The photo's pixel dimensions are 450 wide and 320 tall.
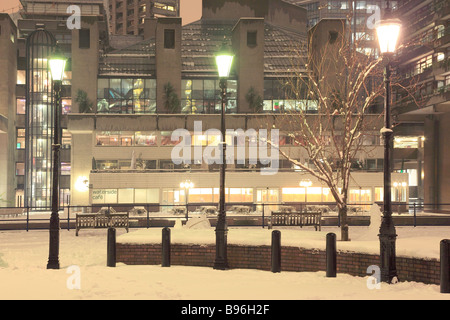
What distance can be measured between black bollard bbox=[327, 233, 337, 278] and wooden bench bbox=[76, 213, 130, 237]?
15.5 metres

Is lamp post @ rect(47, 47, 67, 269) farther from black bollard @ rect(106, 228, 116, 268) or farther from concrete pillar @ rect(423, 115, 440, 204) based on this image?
concrete pillar @ rect(423, 115, 440, 204)

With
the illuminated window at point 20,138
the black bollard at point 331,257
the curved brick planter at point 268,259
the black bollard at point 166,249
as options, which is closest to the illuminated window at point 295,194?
the illuminated window at point 20,138

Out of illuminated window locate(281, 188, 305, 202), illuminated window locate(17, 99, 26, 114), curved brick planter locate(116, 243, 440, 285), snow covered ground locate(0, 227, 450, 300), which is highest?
illuminated window locate(17, 99, 26, 114)

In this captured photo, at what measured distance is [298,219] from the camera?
2792 centimetres

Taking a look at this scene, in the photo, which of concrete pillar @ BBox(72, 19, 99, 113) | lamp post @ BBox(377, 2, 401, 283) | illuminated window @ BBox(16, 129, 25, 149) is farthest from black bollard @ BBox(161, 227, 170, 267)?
illuminated window @ BBox(16, 129, 25, 149)

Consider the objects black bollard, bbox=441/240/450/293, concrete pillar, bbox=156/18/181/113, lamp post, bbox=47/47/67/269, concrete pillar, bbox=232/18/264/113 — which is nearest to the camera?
black bollard, bbox=441/240/450/293

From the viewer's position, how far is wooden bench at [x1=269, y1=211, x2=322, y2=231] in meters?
27.7

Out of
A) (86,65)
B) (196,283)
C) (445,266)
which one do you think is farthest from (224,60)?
(86,65)

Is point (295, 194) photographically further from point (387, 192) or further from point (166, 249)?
point (387, 192)

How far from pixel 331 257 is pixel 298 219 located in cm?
1350

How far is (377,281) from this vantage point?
13.2 meters

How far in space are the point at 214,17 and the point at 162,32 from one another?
1852 centimetres

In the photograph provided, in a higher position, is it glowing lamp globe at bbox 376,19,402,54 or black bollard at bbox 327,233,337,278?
glowing lamp globe at bbox 376,19,402,54

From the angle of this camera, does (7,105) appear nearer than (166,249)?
No
